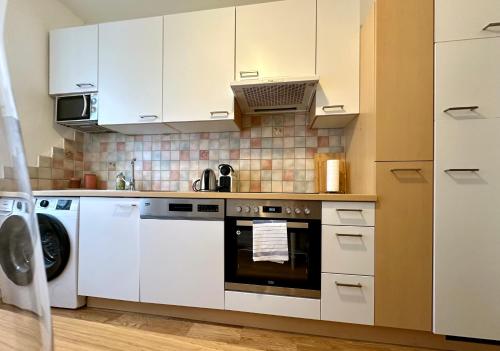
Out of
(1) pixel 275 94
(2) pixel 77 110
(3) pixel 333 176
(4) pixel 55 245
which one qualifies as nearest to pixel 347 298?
(3) pixel 333 176

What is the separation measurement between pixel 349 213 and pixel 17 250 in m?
1.46

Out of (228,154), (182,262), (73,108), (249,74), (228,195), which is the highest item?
(249,74)

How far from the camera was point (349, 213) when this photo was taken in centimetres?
144

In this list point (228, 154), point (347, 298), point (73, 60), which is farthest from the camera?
point (228, 154)

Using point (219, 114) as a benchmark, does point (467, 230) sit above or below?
below

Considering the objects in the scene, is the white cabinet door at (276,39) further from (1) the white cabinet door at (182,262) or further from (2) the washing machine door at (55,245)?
(2) the washing machine door at (55,245)

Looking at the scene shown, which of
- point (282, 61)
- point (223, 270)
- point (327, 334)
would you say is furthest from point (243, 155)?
point (327, 334)

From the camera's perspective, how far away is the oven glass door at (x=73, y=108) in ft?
7.07

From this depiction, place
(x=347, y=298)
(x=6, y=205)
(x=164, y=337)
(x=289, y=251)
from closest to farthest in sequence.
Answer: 1. (x=6, y=205)
2. (x=164, y=337)
3. (x=347, y=298)
4. (x=289, y=251)

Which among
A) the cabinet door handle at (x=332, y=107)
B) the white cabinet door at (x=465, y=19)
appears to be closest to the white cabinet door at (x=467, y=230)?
the white cabinet door at (x=465, y=19)

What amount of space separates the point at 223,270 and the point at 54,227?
127 cm

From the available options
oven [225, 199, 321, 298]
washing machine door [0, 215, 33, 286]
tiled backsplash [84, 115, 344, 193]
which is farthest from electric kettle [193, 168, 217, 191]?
washing machine door [0, 215, 33, 286]

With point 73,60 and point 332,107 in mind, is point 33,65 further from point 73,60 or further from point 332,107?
point 332,107

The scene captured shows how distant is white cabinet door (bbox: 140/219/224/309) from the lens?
5.19ft
